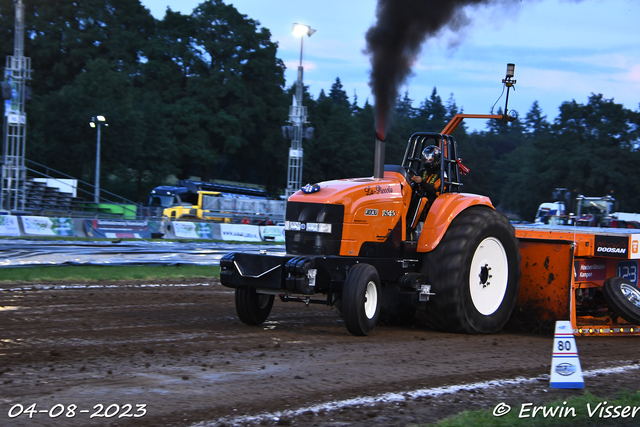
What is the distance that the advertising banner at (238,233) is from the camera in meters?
31.6

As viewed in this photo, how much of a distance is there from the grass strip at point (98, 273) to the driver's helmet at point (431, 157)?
849 centimetres

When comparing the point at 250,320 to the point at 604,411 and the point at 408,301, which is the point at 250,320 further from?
the point at 604,411

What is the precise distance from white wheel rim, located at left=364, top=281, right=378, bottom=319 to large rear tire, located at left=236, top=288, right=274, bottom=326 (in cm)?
151

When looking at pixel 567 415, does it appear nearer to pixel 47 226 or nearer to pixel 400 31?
pixel 400 31

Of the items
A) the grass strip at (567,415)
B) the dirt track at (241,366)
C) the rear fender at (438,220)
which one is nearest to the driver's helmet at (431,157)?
the rear fender at (438,220)

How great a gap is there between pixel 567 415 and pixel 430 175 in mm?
4835

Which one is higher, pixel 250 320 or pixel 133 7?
pixel 133 7

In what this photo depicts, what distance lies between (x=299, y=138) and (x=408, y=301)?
94.8ft

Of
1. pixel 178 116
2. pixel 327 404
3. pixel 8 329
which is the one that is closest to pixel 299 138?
pixel 178 116

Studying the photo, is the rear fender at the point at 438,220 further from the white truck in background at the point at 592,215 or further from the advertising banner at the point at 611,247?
the white truck in background at the point at 592,215

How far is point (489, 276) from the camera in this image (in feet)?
30.3

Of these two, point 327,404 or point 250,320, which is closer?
point 327,404

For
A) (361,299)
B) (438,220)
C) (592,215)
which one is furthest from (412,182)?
(592,215)

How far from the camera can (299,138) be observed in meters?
37.2
